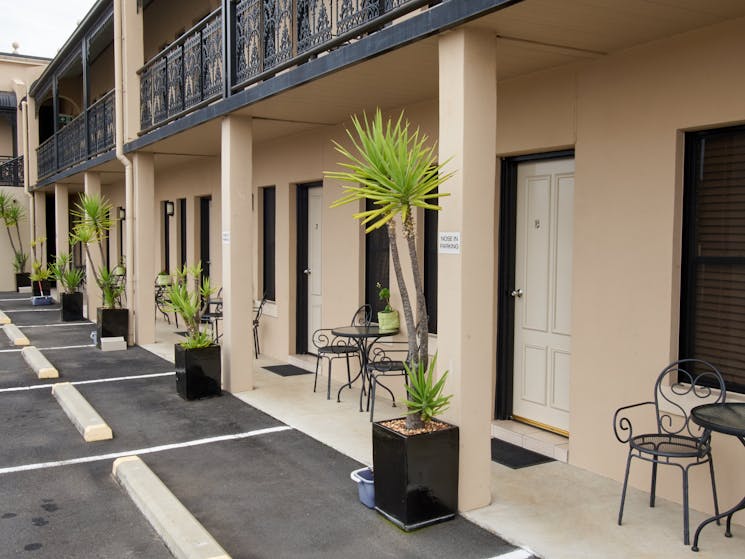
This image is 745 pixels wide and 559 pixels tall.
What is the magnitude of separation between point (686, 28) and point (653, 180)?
987 millimetres

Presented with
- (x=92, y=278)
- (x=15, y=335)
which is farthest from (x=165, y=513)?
(x=92, y=278)

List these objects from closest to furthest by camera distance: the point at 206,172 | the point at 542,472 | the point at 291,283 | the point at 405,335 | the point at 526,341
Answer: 1. the point at 542,472
2. the point at 526,341
3. the point at 405,335
4. the point at 291,283
5. the point at 206,172

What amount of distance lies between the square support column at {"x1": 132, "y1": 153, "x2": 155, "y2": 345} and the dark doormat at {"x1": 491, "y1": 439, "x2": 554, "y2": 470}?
24.4 feet

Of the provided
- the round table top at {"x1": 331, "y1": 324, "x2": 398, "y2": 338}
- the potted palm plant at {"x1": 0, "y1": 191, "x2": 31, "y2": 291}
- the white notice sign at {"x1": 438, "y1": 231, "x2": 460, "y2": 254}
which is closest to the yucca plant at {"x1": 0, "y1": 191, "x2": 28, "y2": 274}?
the potted palm plant at {"x1": 0, "y1": 191, "x2": 31, "y2": 291}

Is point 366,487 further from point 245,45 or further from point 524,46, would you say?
point 245,45

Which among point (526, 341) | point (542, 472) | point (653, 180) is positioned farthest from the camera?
point (526, 341)

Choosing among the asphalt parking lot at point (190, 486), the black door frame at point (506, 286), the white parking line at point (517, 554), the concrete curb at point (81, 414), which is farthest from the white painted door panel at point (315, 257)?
the white parking line at point (517, 554)

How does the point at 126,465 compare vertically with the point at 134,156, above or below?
below

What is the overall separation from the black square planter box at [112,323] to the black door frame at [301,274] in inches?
132

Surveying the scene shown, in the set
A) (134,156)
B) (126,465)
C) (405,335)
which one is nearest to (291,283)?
(405,335)

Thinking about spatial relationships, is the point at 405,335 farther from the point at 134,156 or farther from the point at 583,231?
the point at 134,156

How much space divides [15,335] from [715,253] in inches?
459

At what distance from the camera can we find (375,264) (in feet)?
27.3

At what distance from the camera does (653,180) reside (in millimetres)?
4977
